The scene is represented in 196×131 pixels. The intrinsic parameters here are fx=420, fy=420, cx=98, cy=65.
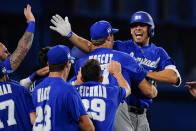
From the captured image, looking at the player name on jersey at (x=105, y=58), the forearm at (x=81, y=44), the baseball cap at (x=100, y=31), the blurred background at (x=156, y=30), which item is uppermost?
the baseball cap at (x=100, y=31)

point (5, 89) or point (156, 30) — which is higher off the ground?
point (5, 89)

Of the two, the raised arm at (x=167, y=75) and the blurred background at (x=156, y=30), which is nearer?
the raised arm at (x=167, y=75)

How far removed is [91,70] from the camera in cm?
444

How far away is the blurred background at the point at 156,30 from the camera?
47.3 ft

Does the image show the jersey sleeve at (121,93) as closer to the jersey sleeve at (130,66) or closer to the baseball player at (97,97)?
the baseball player at (97,97)

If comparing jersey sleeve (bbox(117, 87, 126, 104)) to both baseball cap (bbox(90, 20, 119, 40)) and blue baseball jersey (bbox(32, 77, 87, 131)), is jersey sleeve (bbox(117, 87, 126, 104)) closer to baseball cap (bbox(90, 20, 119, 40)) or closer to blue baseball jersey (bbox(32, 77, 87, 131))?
blue baseball jersey (bbox(32, 77, 87, 131))

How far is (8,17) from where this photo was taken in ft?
50.2

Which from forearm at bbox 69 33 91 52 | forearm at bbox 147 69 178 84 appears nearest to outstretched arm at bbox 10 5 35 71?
forearm at bbox 69 33 91 52

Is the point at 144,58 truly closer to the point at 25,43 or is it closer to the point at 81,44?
the point at 81,44

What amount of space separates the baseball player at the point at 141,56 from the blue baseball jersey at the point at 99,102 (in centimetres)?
98

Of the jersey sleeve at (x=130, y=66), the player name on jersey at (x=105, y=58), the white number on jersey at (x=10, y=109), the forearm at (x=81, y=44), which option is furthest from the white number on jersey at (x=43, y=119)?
the forearm at (x=81, y=44)

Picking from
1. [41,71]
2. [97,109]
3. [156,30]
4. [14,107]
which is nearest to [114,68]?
[97,109]

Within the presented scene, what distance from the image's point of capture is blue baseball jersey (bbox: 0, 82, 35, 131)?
467 centimetres

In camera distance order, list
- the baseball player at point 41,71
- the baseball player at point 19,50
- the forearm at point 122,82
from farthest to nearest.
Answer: the baseball player at point 19,50, the baseball player at point 41,71, the forearm at point 122,82
